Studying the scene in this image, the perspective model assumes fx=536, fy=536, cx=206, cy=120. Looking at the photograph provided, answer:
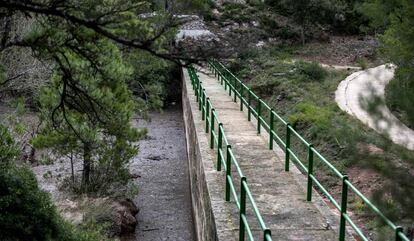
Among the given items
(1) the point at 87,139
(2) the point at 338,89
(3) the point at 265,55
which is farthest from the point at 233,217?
(3) the point at 265,55

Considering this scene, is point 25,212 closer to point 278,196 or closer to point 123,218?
point 278,196

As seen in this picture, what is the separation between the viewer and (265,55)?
30484mm

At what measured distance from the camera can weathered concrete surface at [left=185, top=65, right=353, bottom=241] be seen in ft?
23.5

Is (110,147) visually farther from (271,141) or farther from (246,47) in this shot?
(246,47)

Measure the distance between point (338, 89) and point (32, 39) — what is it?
1729 cm

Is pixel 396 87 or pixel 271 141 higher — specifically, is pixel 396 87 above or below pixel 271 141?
above

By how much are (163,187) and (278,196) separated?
793 cm

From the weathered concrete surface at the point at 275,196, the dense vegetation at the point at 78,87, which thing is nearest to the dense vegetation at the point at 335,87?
the weathered concrete surface at the point at 275,196

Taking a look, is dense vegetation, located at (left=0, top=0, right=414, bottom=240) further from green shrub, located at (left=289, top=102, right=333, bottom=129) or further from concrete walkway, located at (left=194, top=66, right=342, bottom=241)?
concrete walkway, located at (left=194, top=66, right=342, bottom=241)

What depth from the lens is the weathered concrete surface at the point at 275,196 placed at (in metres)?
7.15

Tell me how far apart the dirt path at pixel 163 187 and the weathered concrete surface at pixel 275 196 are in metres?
Result: 2.23

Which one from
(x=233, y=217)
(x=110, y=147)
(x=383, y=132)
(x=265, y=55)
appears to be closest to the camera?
(x=383, y=132)

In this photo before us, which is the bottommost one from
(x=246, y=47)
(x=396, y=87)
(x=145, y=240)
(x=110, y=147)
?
(x=145, y=240)

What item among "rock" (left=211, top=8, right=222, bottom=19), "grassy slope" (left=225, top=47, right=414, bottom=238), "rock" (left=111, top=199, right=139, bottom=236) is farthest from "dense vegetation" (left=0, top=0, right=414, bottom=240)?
"rock" (left=211, top=8, right=222, bottom=19)
